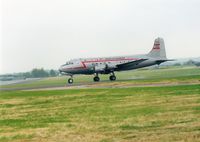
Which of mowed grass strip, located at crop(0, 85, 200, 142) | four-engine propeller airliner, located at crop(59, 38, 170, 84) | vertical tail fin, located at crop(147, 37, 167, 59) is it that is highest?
vertical tail fin, located at crop(147, 37, 167, 59)

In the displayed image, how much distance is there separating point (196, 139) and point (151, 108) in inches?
356

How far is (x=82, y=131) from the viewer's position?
16.3 meters

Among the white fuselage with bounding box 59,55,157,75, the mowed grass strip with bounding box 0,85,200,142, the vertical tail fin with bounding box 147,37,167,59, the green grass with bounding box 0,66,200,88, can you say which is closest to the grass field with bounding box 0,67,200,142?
the mowed grass strip with bounding box 0,85,200,142

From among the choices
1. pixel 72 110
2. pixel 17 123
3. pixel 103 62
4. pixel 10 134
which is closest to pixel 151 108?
pixel 72 110

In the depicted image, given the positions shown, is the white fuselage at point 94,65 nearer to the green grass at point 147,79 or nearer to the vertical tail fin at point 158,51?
the green grass at point 147,79

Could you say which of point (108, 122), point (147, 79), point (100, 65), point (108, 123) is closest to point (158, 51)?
point (147, 79)

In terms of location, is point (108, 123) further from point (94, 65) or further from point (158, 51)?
point (158, 51)

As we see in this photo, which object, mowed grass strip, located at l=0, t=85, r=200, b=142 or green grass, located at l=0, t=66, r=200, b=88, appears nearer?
mowed grass strip, located at l=0, t=85, r=200, b=142

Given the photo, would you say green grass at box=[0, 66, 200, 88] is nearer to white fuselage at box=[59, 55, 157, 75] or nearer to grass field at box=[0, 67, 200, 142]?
white fuselage at box=[59, 55, 157, 75]

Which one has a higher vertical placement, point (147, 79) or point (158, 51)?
point (158, 51)

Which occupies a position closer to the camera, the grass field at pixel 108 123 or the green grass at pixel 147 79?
the grass field at pixel 108 123

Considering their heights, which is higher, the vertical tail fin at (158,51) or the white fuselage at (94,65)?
the vertical tail fin at (158,51)

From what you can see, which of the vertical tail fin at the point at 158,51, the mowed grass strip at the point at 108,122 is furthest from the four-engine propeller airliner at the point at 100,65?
the mowed grass strip at the point at 108,122

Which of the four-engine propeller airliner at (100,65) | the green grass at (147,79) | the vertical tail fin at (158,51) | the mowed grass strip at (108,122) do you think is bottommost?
the mowed grass strip at (108,122)
